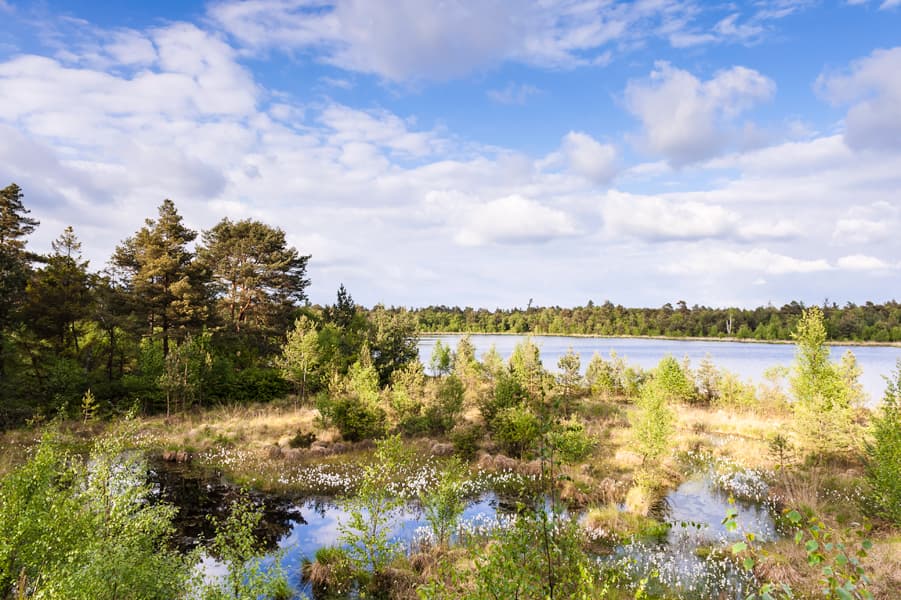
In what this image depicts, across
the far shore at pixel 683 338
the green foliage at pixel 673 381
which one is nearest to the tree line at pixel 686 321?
the far shore at pixel 683 338

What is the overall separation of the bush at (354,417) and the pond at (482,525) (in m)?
6.96

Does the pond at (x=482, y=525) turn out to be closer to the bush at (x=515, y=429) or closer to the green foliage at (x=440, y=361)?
the bush at (x=515, y=429)

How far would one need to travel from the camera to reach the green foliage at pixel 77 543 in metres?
7.25

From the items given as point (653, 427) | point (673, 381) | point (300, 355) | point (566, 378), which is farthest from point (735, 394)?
point (566, 378)

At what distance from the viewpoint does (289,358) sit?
3472cm

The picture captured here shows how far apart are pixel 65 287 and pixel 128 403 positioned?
8519 mm

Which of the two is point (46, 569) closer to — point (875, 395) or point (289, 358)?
point (289, 358)

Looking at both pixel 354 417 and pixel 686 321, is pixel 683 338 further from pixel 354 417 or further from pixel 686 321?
pixel 354 417

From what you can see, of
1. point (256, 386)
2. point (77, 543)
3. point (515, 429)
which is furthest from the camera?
point (256, 386)

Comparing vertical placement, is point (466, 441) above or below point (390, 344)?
below


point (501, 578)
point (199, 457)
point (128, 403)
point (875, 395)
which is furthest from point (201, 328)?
point (875, 395)

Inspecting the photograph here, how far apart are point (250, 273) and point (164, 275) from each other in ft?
25.2

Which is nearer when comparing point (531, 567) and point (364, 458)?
point (531, 567)

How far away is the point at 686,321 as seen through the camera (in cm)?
12925
